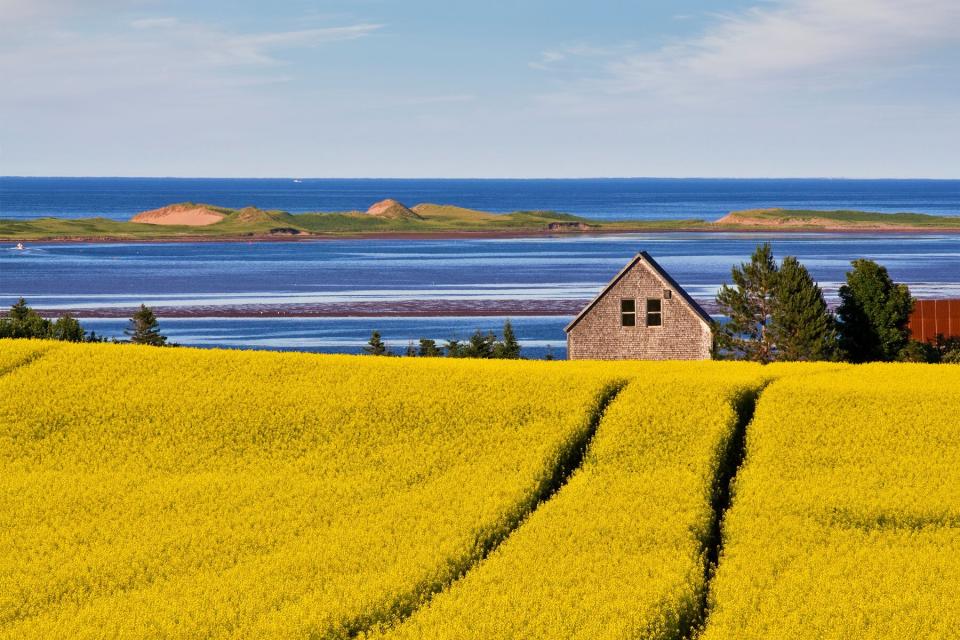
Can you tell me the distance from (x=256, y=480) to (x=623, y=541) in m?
9.48

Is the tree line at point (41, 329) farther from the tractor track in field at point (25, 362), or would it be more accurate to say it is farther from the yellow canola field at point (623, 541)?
the yellow canola field at point (623, 541)

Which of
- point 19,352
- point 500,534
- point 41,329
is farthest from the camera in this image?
point 41,329

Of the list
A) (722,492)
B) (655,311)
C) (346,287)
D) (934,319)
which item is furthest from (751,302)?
(346,287)

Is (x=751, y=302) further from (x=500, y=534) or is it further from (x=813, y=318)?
(x=500, y=534)

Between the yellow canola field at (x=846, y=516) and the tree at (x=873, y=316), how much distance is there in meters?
20.6

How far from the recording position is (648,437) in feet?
103

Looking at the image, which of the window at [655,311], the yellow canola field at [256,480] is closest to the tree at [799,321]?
the window at [655,311]

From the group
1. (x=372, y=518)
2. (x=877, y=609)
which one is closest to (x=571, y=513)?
(x=372, y=518)

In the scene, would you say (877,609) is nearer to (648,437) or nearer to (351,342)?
(648,437)

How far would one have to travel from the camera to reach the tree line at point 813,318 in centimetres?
5506

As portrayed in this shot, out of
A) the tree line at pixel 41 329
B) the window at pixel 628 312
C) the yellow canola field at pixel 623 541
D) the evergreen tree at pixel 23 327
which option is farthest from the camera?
the window at pixel 628 312

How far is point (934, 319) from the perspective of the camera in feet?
222

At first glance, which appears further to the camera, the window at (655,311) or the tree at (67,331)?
the tree at (67,331)

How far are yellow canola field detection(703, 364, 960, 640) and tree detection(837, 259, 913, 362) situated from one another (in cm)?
2058
